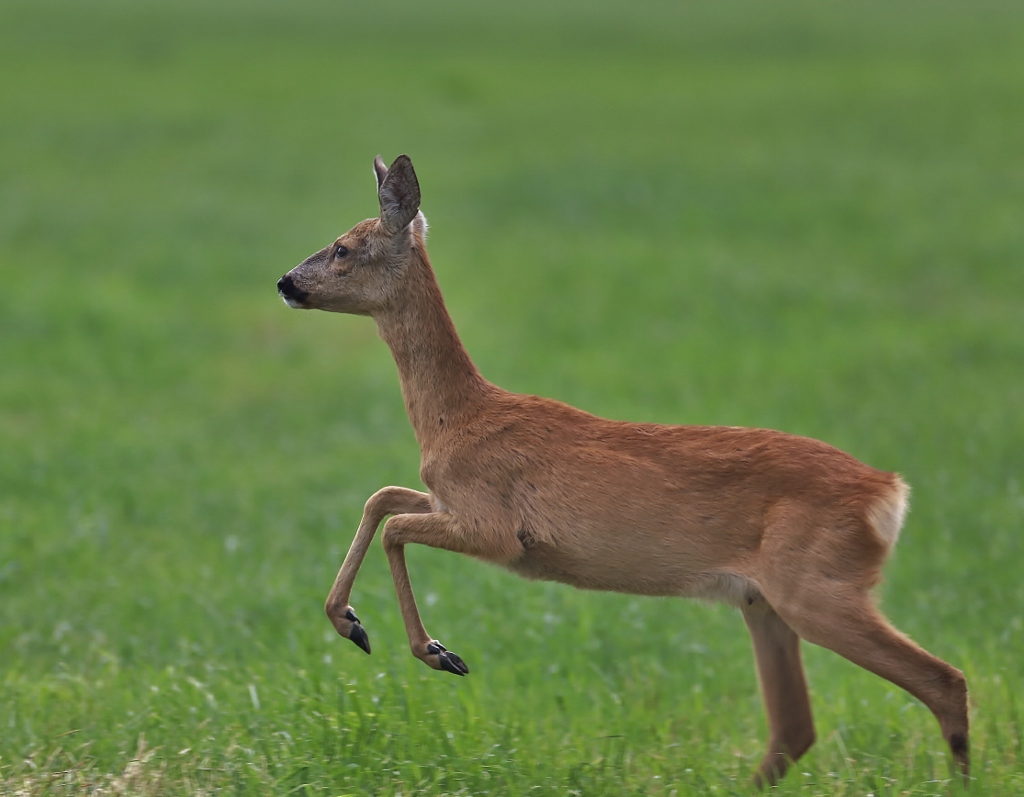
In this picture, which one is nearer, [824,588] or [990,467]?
[824,588]

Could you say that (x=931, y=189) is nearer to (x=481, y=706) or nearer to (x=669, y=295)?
(x=669, y=295)

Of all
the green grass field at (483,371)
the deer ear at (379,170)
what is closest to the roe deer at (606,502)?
the deer ear at (379,170)

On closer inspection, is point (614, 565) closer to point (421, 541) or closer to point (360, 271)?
point (421, 541)

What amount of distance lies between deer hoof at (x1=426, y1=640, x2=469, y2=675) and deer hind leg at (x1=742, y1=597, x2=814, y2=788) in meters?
1.37

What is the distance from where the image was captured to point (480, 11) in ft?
166

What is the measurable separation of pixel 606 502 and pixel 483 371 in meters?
8.14

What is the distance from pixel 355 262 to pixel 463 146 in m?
20.1

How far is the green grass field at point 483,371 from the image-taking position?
19.2 ft

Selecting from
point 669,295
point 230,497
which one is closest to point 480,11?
point 669,295

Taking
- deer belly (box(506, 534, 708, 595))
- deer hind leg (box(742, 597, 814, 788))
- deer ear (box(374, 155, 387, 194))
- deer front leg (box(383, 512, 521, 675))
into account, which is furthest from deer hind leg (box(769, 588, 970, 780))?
deer ear (box(374, 155, 387, 194))

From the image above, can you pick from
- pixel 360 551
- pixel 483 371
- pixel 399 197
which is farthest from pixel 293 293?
pixel 483 371

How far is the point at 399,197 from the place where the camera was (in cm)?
557

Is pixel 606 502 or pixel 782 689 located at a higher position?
pixel 606 502

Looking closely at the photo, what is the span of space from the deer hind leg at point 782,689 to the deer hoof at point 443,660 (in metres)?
1.37
